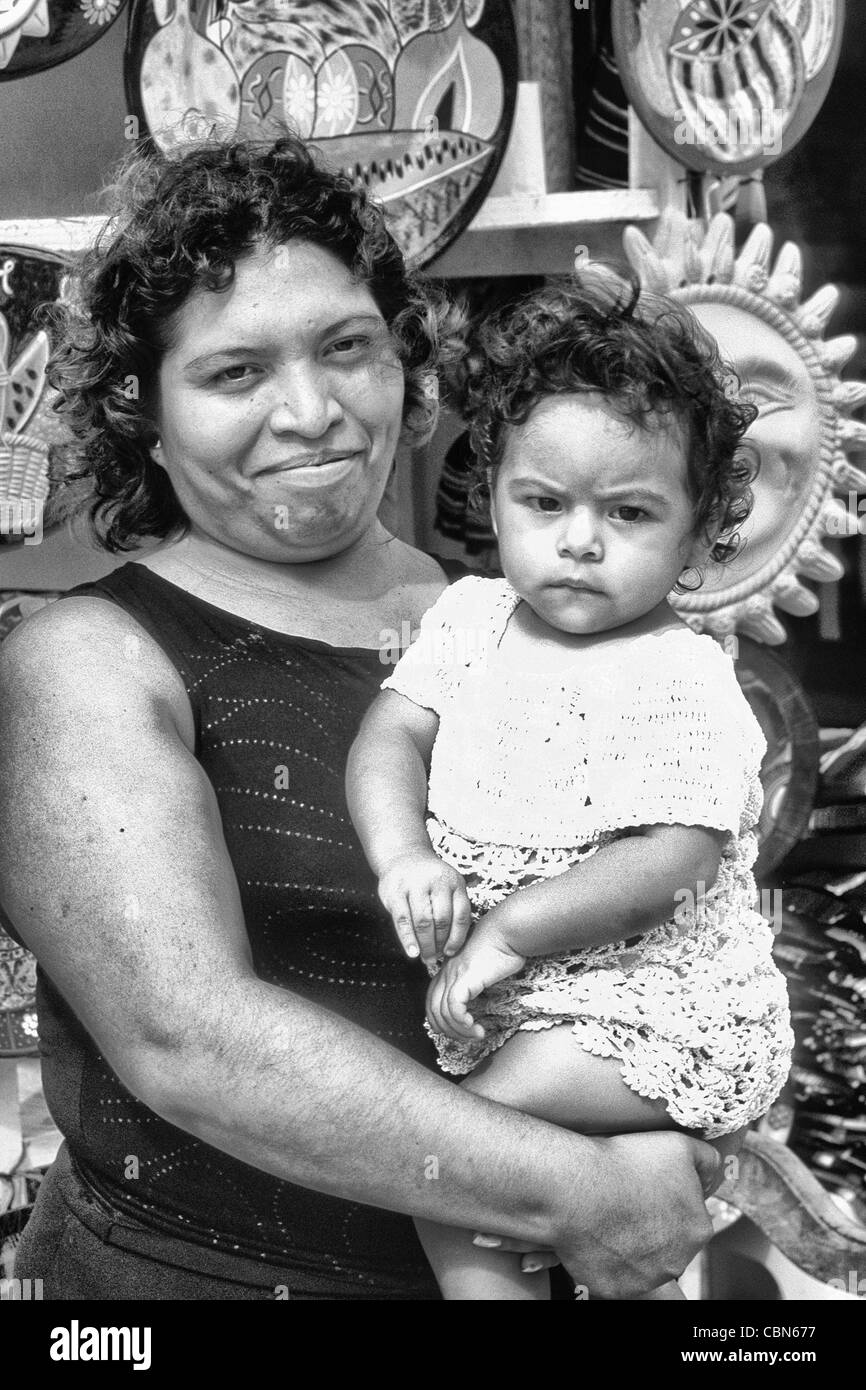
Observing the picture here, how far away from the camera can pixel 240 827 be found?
1430mm

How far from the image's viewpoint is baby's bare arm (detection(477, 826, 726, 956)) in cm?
128

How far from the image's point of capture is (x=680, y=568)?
138 centimetres

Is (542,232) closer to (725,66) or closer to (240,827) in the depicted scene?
(725,66)

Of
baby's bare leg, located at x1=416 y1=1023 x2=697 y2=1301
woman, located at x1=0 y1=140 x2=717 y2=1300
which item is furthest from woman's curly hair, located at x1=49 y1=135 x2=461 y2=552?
baby's bare leg, located at x1=416 y1=1023 x2=697 y2=1301

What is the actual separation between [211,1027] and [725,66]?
4.19ft

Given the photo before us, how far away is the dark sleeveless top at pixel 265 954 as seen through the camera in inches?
56.1

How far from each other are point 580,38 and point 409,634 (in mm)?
780

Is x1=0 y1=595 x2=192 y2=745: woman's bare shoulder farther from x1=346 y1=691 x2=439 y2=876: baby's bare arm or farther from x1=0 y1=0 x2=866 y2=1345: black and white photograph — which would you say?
x1=346 y1=691 x2=439 y2=876: baby's bare arm

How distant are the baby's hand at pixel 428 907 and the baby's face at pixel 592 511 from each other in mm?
256

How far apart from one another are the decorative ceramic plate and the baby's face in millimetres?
616

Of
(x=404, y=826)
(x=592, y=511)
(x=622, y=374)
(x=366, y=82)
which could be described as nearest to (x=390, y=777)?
(x=404, y=826)

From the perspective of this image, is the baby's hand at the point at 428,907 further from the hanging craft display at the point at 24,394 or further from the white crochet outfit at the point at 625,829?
the hanging craft display at the point at 24,394

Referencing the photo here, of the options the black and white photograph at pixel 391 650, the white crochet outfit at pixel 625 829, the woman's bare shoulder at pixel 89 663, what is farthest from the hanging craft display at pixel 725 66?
the woman's bare shoulder at pixel 89 663
